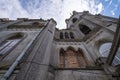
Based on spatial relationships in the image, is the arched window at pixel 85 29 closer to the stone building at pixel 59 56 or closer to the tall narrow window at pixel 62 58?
the stone building at pixel 59 56

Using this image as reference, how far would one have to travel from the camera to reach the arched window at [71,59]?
A: 8302mm

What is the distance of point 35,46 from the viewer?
579 centimetres

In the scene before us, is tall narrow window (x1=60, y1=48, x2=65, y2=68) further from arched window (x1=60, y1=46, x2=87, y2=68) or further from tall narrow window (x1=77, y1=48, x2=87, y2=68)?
tall narrow window (x1=77, y1=48, x2=87, y2=68)

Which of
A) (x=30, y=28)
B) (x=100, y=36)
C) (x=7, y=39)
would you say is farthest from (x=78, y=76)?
(x=30, y=28)

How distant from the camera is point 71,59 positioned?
912 cm

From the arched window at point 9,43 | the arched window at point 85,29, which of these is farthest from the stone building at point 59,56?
the arched window at point 85,29

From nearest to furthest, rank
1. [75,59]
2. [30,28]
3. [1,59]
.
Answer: [1,59]
[75,59]
[30,28]

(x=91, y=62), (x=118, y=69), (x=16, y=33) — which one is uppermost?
(x=16, y=33)

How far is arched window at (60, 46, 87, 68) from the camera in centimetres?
830

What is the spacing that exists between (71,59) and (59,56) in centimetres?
90

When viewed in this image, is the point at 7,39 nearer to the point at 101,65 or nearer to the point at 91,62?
the point at 91,62

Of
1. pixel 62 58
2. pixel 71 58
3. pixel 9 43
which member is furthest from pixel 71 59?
pixel 9 43

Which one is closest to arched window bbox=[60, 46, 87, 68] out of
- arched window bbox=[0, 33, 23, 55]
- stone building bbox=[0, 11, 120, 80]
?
stone building bbox=[0, 11, 120, 80]

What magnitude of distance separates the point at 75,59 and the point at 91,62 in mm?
1294
